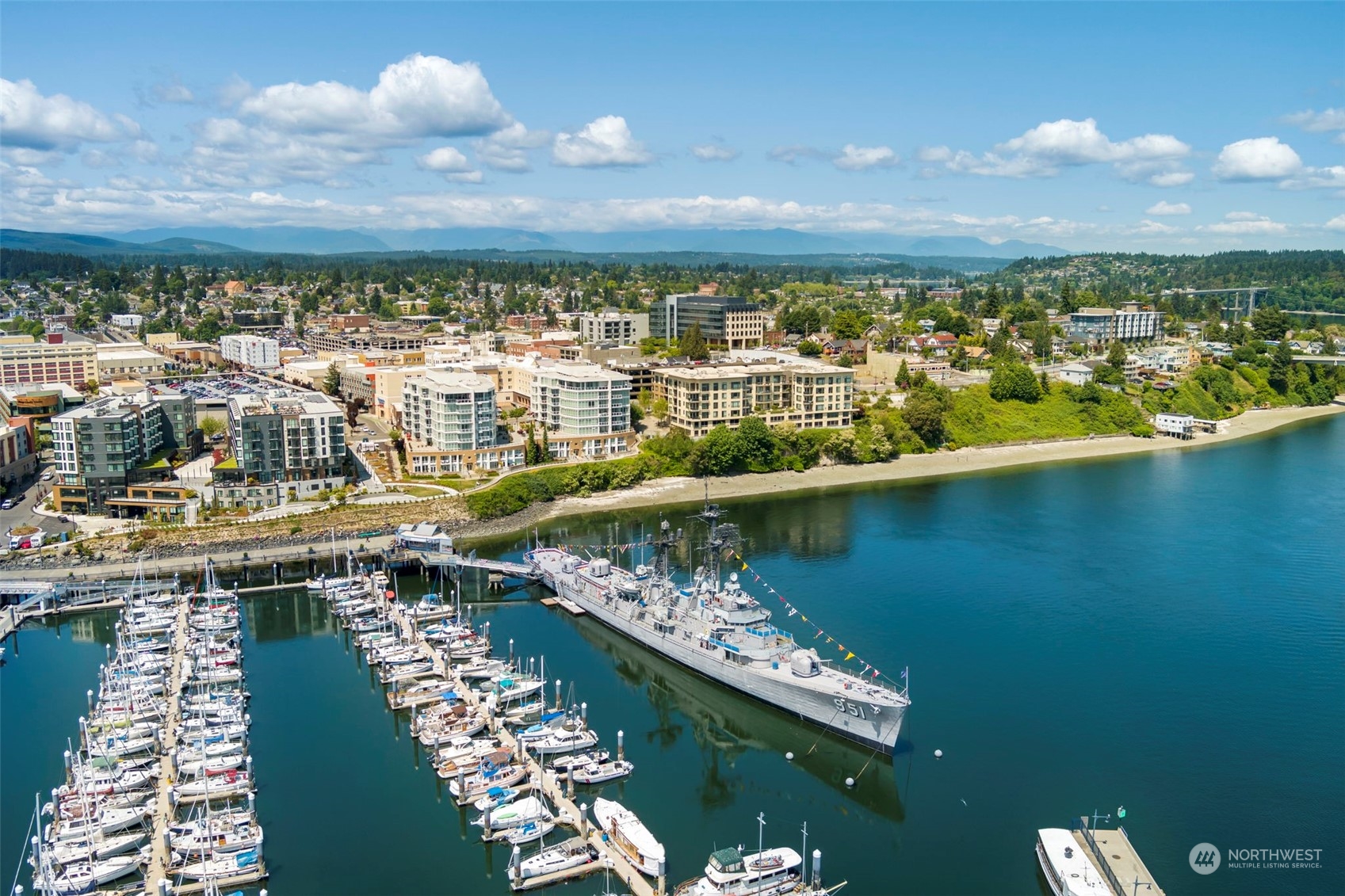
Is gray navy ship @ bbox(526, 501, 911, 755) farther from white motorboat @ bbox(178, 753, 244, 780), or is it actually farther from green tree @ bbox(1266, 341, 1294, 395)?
green tree @ bbox(1266, 341, 1294, 395)

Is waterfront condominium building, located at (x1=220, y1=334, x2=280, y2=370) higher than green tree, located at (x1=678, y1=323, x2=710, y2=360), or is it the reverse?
green tree, located at (x1=678, y1=323, x2=710, y2=360)

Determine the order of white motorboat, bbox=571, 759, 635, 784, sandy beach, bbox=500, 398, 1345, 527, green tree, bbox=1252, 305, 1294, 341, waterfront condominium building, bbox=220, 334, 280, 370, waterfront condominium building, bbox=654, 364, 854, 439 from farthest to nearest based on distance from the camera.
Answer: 1. green tree, bbox=1252, 305, 1294, 341
2. waterfront condominium building, bbox=220, 334, 280, 370
3. waterfront condominium building, bbox=654, 364, 854, 439
4. sandy beach, bbox=500, 398, 1345, 527
5. white motorboat, bbox=571, 759, 635, 784

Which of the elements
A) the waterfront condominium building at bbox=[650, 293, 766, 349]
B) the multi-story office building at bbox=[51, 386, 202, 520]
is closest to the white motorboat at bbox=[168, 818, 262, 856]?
the multi-story office building at bbox=[51, 386, 202, 520]

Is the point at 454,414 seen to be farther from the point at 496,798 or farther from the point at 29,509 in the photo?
the point at 496,798

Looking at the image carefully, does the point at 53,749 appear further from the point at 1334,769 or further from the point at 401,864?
the point at 1334,769

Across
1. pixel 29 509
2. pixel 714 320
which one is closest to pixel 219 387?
pixel 29 509

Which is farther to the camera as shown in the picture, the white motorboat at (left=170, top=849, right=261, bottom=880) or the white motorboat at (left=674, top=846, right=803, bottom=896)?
the white motorboat at (left=170, top=849, right=261, bottom=880)

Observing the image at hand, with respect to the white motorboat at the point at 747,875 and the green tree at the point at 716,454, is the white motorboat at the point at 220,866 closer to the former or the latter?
the white motorboat at the point at 747,875

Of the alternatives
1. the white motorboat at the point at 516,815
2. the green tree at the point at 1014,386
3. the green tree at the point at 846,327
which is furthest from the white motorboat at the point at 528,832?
the green tree at the point at 846,327
